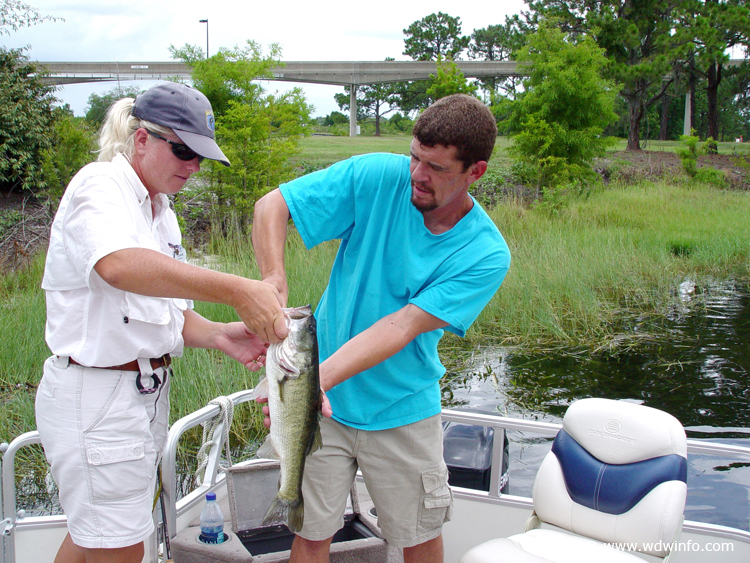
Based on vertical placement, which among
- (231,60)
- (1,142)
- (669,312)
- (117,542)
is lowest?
(669,312)

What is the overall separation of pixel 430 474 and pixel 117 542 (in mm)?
1254

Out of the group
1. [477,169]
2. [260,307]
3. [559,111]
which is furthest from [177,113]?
[559,111]

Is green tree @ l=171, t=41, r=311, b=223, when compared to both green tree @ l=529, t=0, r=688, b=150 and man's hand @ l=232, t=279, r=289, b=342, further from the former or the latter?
green tree @ l=529, t=0, r=688, b=150

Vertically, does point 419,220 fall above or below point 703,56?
below

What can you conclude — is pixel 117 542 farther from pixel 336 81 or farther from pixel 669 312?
pixel 336 81

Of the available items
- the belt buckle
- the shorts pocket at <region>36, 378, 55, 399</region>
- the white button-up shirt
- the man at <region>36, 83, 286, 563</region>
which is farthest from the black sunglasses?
the shorts pocket at <region>36, 378, 55, 399</region>

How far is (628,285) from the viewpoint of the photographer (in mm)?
11453

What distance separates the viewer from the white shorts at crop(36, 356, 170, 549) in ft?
6.88

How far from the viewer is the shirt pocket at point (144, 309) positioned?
2.09 metres

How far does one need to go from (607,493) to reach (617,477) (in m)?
0.08

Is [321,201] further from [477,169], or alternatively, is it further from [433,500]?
[433,500]

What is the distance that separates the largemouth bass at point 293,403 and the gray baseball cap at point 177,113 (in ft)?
2.54

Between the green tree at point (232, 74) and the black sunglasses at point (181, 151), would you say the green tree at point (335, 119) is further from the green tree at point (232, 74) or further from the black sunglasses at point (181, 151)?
the black sunglasses at point (181, 151)

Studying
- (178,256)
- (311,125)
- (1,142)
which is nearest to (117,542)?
(178,256)
